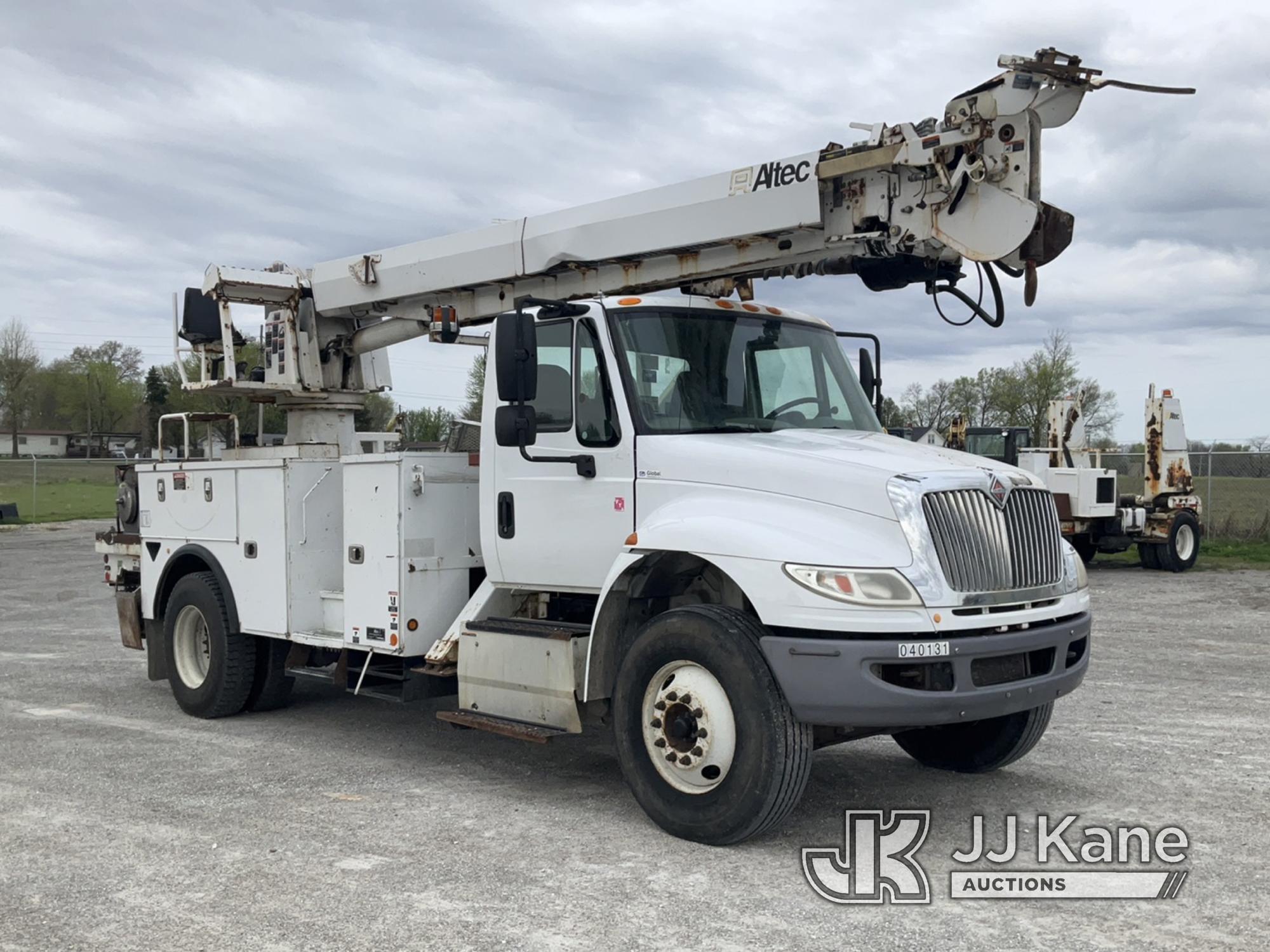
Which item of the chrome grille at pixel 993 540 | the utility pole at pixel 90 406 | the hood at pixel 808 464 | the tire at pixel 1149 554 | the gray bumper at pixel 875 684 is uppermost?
the utility pole at pixel 90 406

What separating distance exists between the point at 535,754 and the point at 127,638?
4.18 meters

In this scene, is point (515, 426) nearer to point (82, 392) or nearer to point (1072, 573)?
point (1072, 573)

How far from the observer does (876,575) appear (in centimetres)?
555

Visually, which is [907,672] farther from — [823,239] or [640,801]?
[823,239]

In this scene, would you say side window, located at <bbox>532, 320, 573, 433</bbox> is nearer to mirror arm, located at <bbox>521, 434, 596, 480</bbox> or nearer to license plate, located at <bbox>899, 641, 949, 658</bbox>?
mirror arm, located at <bbox>521, 434, 596, 480</bbox>

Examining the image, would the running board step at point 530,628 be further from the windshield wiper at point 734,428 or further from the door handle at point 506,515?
the windshield wiper at point 734,428

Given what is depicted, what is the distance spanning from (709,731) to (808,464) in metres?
1.34

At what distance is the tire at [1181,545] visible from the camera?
69.3ft

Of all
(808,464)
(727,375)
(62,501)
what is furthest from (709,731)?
(62,501)

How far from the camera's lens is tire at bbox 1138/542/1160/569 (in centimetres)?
2134

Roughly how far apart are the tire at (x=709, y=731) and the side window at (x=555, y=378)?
4.43 feet

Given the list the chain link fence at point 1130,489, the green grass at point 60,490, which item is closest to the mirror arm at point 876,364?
the chain link fence at point 1130,489

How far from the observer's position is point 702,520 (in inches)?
236

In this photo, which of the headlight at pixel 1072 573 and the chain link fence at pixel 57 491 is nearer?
the headlight at pixel 1072 573
